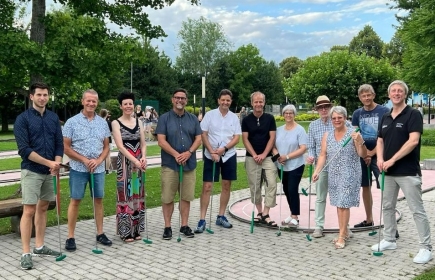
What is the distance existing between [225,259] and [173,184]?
54.7 inches

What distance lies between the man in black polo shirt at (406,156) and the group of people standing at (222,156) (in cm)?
1

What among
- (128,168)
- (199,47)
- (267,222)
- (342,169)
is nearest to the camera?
(342,169)

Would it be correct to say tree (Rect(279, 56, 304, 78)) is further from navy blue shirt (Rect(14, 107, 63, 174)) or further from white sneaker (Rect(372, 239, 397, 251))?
navy blue shirt (Rect(14, 107, 63, 174))

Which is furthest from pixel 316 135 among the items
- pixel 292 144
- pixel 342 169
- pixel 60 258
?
pixel 60 258

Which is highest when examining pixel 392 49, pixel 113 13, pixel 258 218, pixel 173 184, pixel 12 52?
pixel 392 49

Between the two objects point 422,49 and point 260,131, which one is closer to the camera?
point 260,131

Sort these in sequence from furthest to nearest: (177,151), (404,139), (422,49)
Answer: (422,49)
(177,151)
(404,139)

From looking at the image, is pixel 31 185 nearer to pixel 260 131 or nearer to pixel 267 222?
pixel 260 131

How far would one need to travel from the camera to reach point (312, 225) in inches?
272

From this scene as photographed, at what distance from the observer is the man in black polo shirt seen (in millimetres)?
5155

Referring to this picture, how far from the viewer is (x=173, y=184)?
6305 mm

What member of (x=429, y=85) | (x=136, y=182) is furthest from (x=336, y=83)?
(x=136, y=182)

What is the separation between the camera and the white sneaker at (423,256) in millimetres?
5098

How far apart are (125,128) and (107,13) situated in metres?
3.51
